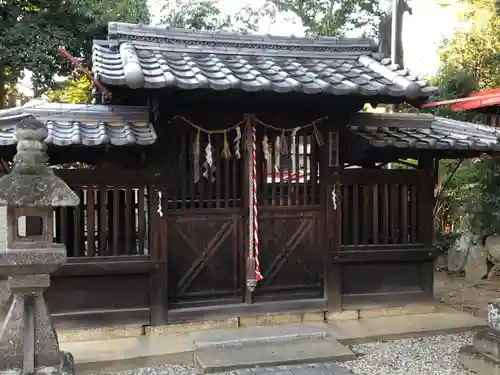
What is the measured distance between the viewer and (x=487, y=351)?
598cm

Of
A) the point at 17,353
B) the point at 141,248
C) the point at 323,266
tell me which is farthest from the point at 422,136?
the point at 17,353

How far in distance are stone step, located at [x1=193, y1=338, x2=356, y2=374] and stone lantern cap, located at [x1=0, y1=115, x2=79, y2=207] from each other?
2.75 meters

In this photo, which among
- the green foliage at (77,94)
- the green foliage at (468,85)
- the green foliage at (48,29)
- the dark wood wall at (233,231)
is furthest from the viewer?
the green foliage at (77,94)

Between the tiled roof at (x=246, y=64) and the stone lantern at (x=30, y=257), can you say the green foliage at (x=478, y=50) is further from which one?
the stone lantern at (x=30, y=257)

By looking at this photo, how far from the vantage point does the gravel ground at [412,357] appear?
6121mm

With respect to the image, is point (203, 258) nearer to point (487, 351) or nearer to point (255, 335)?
point (255, 335)

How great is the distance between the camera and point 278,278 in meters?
7.70

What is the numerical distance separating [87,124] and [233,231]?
99.2 inches

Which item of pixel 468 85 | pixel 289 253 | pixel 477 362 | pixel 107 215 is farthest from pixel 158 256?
pixel 468 85

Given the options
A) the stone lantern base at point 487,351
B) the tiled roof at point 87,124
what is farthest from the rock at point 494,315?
the tiled roof at point 87,124

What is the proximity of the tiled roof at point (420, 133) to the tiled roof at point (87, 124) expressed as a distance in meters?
3.19

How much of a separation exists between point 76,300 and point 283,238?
306cm

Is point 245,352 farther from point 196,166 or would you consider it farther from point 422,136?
point 422,136

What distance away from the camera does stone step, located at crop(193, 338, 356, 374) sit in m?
6.12
